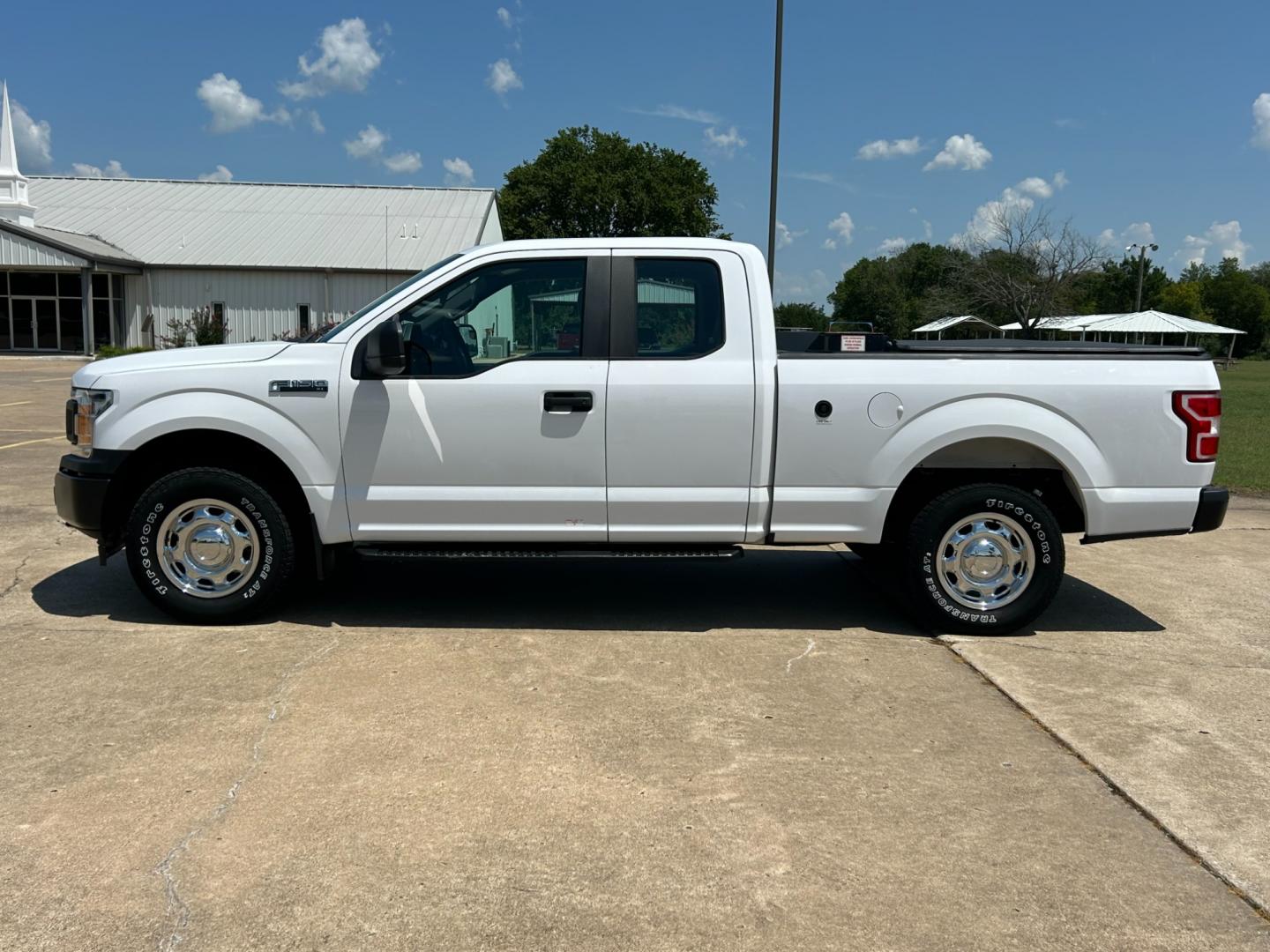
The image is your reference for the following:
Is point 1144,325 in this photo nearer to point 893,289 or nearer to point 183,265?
point 183,265

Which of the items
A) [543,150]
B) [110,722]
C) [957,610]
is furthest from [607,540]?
[543,150]

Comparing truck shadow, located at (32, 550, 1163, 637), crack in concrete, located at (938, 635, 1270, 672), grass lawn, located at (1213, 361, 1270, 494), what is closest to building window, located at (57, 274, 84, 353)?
truck shadow, located at (32, 550, 1163, 637)

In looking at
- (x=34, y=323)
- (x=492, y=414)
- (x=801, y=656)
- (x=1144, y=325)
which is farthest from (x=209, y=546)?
(x=1144, y=325)

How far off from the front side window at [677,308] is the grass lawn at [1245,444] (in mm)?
5629

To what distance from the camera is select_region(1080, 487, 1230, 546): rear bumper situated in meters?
5.50

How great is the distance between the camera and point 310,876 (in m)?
3.13

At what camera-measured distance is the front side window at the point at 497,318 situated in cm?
536

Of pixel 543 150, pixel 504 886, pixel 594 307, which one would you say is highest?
pixel 543 150

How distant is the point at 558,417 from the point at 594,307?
61cm

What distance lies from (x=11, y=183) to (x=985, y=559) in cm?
4316

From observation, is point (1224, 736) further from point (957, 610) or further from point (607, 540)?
point (607, 540)

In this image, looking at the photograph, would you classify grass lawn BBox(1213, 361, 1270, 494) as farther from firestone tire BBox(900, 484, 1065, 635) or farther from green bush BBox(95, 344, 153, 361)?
green bush BBox(95, 344, 153, 361)

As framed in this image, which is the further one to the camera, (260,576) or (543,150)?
(543,150)

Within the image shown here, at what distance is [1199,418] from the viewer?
17.7 feet
